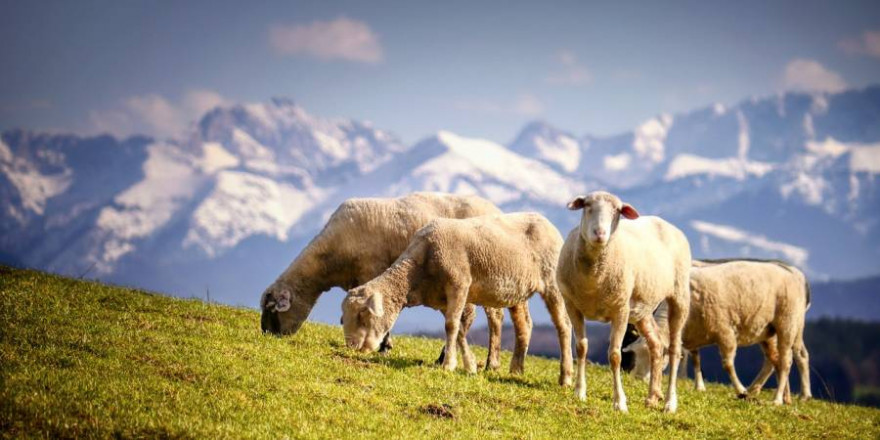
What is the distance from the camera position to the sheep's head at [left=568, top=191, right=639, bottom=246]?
1738 cm

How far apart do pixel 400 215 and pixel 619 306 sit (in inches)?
282

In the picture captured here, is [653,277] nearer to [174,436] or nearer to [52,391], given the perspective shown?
[174,436]

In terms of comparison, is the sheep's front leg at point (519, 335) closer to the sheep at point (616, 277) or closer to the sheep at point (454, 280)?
Answer: the sheep at point (454, 280)

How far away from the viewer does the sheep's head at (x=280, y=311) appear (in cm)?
2330

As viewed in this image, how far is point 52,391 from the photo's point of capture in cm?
1422

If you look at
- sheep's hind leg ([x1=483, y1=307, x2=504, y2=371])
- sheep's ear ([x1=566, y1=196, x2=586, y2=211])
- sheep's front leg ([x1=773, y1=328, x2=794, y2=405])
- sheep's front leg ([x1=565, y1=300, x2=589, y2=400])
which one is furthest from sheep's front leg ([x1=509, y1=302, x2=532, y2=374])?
sheep's front leg ([x1=773, y1=328, x2=794, y2=405])

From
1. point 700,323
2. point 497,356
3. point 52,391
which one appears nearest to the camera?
point 52,391

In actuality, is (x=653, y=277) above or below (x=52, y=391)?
above

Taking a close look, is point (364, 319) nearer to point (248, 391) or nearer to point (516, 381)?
point (516, 381)

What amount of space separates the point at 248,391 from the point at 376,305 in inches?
192

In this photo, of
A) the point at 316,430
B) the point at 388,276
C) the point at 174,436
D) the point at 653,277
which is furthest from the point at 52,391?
the point at 653,277

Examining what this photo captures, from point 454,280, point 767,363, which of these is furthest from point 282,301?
point 767,363

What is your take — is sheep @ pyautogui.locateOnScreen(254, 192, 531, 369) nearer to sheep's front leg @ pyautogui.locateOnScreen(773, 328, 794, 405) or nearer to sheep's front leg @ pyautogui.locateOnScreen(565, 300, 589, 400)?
sheep's front leg @ pyautogui.locateOnScreen(565, 300, 589, 400)

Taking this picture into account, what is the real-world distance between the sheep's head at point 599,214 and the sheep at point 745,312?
353 inches
